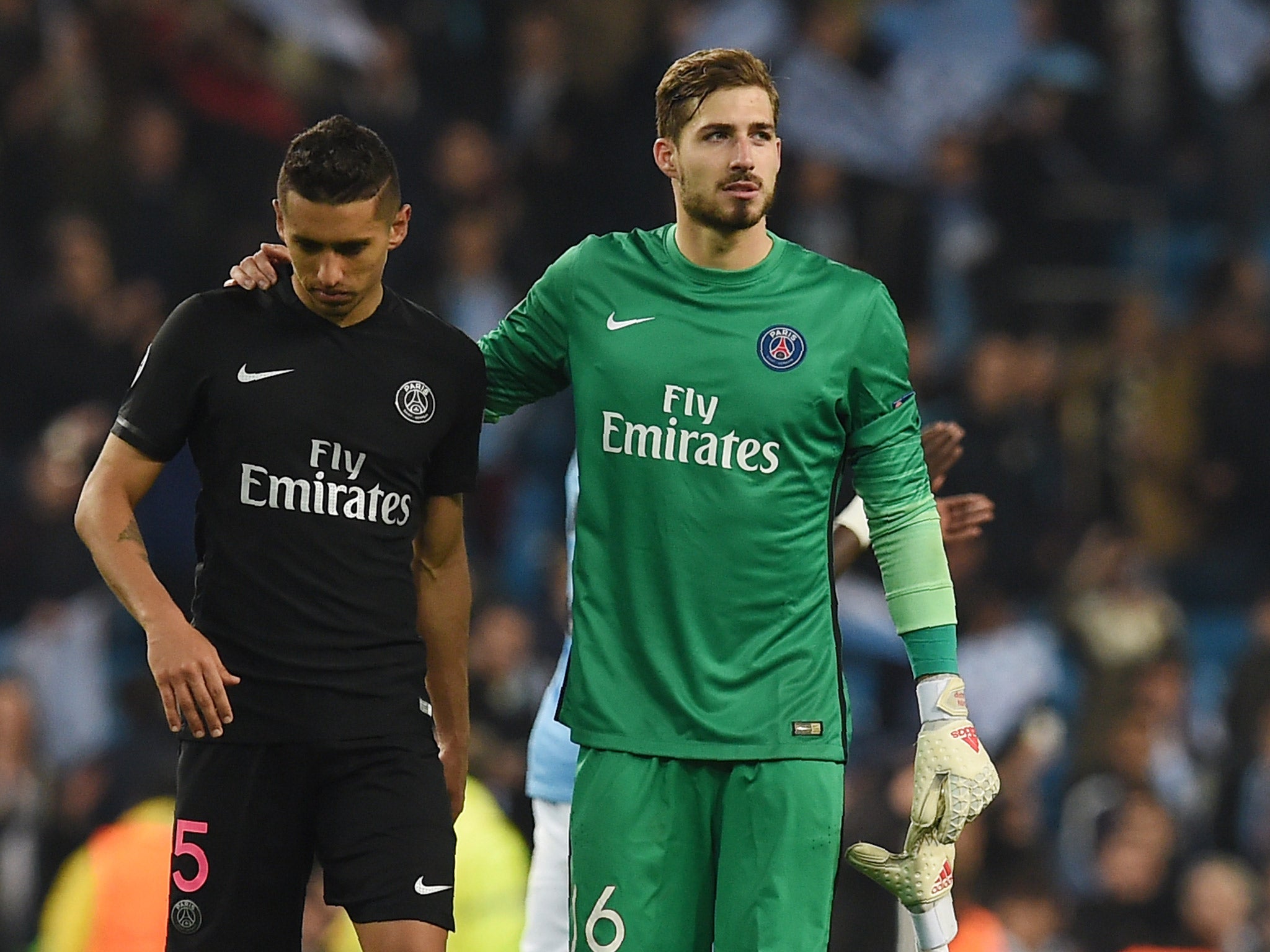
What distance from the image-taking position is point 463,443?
4.41 metres

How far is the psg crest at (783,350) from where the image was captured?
430 cm

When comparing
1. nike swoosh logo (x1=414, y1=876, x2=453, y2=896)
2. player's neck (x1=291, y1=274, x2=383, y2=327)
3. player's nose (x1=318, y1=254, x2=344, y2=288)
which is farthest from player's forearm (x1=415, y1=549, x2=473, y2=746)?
player's nose (x1=318, y1=254, x2=344, y2=288)

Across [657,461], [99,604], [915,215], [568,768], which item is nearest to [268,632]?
[657,461]

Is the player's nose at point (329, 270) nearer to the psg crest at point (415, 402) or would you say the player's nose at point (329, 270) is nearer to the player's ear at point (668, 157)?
the psg crest at point (415, 402)

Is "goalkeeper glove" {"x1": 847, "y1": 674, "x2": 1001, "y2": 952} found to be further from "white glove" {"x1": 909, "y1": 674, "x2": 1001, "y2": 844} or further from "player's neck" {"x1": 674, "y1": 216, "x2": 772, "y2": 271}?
"player's neck" {"x1": 674, "y1": 216, "x2": 772, "y2": 271}

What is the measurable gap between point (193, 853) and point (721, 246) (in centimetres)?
156

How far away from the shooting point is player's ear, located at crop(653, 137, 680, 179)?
437 cm

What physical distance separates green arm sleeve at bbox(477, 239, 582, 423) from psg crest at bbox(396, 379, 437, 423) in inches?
6.8

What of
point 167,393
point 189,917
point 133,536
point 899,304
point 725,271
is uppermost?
point 899,304

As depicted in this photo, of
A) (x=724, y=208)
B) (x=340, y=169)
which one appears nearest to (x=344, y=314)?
(x=340, y=169)

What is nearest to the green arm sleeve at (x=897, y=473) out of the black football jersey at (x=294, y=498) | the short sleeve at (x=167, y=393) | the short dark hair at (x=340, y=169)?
the black football jersey at (x=294, y=498)

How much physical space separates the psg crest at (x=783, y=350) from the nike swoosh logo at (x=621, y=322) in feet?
0.77

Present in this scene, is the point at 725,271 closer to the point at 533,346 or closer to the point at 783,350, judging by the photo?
the point at 783,350

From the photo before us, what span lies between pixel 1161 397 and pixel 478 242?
3545 millimetres
